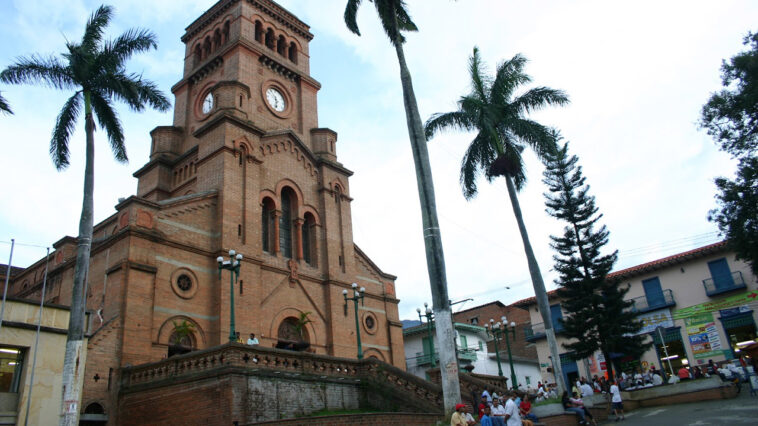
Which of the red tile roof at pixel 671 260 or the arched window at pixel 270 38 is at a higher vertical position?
the arched window at pixel 270 38

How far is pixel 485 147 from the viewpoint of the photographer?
976 inches

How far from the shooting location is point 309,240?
30.7m

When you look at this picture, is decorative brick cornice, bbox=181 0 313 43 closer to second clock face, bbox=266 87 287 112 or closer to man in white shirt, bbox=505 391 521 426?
second clock face, bbox=266 87 287 112

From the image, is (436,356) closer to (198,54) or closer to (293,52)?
(293,52)

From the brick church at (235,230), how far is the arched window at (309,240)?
0.21 feet

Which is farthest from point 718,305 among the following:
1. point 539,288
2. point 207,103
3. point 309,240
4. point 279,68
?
point 207,103

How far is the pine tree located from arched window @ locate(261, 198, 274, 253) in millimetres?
14980

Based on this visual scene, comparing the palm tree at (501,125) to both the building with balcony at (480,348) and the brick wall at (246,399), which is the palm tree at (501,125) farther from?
the building with balcony at (480,348)

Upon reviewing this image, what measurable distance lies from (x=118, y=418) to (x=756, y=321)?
32.8 m

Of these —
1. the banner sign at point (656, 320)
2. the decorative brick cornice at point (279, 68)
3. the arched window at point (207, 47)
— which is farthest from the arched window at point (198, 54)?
the banner sign at point (656, 320)

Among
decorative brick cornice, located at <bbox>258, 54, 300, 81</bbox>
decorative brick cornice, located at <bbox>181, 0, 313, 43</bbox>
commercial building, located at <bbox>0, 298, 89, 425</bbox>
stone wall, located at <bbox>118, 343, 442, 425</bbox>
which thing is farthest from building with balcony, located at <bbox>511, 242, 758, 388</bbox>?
commercial building, located at <bbox>0, 298, 89, 425</bbox>

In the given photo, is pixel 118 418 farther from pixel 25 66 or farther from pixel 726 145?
pixel 726 145

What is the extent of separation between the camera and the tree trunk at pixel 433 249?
1427 cm

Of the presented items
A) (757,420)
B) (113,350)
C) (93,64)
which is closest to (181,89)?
(93,64)
